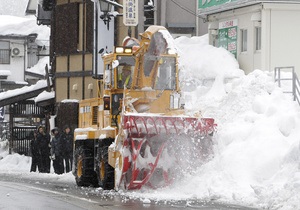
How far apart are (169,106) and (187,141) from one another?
4.85ft

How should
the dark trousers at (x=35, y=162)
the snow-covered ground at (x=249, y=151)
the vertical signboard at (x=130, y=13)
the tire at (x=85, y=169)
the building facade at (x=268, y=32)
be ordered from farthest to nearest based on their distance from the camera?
the dark trousers at (x=35, y=162) < the vertical signboard at (x=130, y=13) < the building facade at (x=268, y=32) < the tire at (x=85, y=169) < the snow-covered ground at (x=249, y=151)

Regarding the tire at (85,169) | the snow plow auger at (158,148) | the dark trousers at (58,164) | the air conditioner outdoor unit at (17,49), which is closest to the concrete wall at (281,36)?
the dark trousers at (58,164)

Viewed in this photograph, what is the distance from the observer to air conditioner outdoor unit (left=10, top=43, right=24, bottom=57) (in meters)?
63.9

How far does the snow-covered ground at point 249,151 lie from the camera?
53.0 feet

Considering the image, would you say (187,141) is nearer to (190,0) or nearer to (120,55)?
(120,55)

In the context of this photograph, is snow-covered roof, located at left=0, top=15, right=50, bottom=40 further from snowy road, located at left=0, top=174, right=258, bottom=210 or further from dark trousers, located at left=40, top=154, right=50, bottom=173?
A: snowy road, located at left=0, top=174, right=258, bottom=210

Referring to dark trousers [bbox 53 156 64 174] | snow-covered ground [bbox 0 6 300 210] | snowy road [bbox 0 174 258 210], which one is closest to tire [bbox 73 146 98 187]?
snow-covered ground [bbox 0 6 300 210]

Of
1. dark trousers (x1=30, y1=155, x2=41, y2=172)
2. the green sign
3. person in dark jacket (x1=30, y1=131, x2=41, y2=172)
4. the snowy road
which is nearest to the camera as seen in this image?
the snowy road

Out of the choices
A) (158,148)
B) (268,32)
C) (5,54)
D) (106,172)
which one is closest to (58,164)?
(268,32)

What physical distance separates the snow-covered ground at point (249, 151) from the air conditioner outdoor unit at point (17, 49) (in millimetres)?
37857

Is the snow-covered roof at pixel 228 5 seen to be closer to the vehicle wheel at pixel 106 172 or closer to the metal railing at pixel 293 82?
the metal railing at pixel 293 82

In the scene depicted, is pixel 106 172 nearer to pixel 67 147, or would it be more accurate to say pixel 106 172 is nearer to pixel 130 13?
pixel 67 147

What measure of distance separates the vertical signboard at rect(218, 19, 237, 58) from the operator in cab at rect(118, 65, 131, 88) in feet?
32.7

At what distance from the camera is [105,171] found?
65.2 ft
